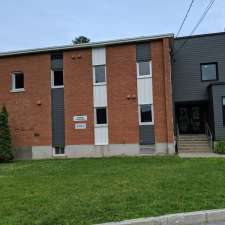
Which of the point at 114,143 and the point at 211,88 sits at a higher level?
the point at 211,88

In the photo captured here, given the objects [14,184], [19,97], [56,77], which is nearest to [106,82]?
[56,77]

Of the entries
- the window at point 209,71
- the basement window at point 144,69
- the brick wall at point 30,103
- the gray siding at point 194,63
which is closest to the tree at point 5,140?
the brick wall at point 30,103

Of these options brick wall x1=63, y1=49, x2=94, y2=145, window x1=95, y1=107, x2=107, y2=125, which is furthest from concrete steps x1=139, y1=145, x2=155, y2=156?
brick wall x1=63, y1=49, x2=94, y2=145

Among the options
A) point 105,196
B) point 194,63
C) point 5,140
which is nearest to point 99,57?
point 194,63

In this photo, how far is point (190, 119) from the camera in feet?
84.6

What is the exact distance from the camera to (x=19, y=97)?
73.8ft

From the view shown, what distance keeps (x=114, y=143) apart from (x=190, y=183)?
11.4 meters

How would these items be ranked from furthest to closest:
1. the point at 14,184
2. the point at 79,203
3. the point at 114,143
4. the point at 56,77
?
the point at 56,77 < the point at 114,143 < the point at 14,184 < the point at 79,203

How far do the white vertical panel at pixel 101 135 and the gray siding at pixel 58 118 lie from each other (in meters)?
2.18

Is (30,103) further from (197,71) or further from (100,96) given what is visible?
(197,71)

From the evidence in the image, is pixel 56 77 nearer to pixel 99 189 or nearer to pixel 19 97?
pixel 19 97

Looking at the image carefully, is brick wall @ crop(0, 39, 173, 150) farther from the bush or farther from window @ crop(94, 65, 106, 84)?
the bush

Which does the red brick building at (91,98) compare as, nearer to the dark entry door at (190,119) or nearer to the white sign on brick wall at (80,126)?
the white sign on brick wall at (80,126)

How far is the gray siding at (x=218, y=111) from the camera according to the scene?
20.8 metres
